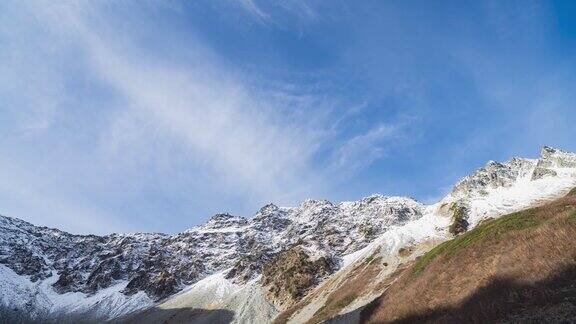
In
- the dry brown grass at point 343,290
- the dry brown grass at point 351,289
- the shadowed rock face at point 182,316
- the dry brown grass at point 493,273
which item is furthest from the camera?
the shadowed rock face at point 182,316

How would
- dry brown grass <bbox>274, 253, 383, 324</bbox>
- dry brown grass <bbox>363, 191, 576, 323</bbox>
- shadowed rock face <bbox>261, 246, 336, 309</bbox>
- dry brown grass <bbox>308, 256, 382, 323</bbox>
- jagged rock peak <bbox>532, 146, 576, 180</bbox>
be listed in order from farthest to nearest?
shadowed rock face <bbox>261, 246, 336, 309</bbox>
jagged rock peak <bbox>532, 146, 576, 180</bbox>
dry brown grass <bbox>274, 253, 383, 324</bbox>
dry brown grass <bbox>308, 256, 382, 323</bbox>
dry brown grass <bbox>363, 191, 576, 323</bbox>

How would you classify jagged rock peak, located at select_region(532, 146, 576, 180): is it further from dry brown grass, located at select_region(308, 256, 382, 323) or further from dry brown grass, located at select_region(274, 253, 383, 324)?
dry brown grass, located at select_region(308, 256, 382, 323)

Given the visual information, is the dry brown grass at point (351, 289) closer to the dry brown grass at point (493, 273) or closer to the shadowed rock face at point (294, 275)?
the shadowed rock face at point (294, 275)

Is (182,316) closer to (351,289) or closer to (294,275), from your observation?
(294,275)

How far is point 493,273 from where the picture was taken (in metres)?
27.6

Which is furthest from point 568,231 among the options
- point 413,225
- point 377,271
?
point 413,225

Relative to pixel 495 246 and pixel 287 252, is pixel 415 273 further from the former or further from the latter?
pixel 287 252

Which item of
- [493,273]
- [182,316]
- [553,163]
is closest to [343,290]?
[493,273]

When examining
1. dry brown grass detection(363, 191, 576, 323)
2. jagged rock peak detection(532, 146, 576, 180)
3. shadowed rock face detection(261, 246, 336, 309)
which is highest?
jagged rock peak detection(532, 146, 576, 180)

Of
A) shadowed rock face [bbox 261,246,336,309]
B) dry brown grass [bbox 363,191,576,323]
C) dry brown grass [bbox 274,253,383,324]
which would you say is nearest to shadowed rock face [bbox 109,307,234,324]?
shadowed rock face [bbox 261,246,336,309]

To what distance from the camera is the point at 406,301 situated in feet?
136

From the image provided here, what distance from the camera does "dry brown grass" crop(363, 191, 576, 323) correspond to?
66.5 feet

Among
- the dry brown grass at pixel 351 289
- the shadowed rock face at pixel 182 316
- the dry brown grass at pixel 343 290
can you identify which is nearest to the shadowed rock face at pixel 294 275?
the dry brown grass at pixel 343 290

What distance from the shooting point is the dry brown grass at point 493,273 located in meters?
20.3
